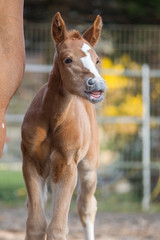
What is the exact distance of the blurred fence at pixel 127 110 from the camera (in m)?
8.24

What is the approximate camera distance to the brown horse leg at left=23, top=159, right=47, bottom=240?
11.4 ft

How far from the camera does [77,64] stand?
3.31 m

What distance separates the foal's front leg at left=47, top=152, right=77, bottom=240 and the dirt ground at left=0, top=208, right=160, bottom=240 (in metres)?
2.37

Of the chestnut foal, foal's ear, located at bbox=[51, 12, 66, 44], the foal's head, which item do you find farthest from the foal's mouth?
foal's ear, located at bbox=[51, 12, 66, 44]

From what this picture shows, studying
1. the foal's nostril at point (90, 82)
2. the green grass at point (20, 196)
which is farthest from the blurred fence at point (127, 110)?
the foal's nostril at point (90, 82)

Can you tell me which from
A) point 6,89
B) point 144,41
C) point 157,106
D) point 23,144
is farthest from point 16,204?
point 6,89

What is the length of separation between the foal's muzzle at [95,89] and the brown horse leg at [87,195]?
114 centimetres

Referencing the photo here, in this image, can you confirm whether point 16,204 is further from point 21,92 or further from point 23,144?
point 23,144

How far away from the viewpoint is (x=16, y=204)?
811cm

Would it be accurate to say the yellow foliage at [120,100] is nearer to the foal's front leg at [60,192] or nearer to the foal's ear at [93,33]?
the foal's ear at [93,33]

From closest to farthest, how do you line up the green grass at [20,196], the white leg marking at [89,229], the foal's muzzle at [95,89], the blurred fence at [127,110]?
1. the foal's muzzle at [95,89]
2. the white leg marking at [89,229]
3. the green grass at [20,196]
4. the blurred fence at [127,110]

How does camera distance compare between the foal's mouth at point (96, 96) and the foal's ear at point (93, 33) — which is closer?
the foal's mouth at point (96, 96)

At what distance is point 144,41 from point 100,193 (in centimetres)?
251

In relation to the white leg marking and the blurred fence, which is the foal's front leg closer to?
the white leg marking
